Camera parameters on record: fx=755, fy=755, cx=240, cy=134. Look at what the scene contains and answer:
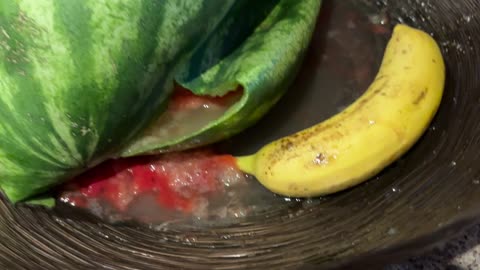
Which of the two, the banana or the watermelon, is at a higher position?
the watermelon

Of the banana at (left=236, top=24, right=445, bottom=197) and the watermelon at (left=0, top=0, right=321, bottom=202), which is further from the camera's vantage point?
the banana at (left=236, top=24, right=445, bottom=197)

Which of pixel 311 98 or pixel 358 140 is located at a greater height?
pixel 311 98

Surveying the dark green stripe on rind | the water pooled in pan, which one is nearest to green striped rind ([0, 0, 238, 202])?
the dark green stripe on rind

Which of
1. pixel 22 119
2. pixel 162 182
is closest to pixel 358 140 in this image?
pixel 162 182

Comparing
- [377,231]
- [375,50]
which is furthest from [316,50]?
[377,231]

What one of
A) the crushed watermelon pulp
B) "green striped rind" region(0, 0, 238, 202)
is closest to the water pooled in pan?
the crushed watermelon pulp

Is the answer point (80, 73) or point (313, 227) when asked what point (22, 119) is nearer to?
point (80, 73)

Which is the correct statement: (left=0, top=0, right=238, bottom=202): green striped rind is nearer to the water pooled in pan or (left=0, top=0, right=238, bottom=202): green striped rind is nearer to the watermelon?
the watermelon

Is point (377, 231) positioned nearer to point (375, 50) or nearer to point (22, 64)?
point (375, 50)
